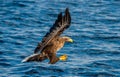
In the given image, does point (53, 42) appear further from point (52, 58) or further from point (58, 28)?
point (58, 28)

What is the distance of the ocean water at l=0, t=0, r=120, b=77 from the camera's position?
17.8 meters

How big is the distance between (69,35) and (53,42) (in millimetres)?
7929

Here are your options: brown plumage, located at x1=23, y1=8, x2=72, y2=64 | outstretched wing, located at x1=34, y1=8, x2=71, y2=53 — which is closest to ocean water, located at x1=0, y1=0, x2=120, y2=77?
brown plumage, located at x1=23, y1=8, x2=72, y2=64

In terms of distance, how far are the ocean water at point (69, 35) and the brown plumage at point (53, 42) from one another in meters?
3.39

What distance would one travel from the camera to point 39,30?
2216 cm

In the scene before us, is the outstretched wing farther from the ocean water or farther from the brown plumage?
the ocean water

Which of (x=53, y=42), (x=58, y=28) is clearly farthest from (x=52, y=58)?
(x=58, y=28)

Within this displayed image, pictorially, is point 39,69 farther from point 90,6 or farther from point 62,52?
point 90,6

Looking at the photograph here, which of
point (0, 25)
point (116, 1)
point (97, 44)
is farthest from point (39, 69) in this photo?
point (116, 1)

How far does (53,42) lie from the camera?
13672mm

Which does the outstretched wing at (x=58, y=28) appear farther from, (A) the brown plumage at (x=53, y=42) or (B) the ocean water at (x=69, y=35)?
(B) the ocean water at (x=69, y=35)

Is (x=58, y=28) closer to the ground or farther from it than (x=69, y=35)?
farther from it

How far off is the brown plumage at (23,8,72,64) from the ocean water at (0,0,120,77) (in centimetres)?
339

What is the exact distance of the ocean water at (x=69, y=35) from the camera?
17750 millimetres
